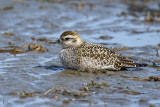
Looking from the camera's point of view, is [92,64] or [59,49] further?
[59,49]

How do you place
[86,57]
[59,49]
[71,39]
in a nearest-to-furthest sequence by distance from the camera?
[86,57] → [71,39] → [59,49]

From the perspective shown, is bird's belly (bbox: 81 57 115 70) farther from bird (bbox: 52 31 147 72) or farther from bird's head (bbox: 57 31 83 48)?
bird's head (bbox: 57 31 83 48)

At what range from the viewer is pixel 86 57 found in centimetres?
1088

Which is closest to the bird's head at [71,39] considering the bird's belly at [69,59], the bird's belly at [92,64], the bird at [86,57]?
the bird at [86,57]

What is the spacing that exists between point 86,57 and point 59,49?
3.52 metres

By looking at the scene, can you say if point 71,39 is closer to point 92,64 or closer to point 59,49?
point 92,64

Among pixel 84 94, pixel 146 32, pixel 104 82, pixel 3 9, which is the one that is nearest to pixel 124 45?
pixel 146 32

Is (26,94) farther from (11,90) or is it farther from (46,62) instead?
(46,62)

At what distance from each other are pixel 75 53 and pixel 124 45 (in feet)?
15.1

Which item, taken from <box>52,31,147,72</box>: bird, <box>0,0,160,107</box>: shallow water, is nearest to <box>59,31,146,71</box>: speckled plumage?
<box>52,31,147,72</box>: bird

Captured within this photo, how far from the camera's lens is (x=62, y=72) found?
11.0m

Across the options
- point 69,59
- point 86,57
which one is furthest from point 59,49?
point 86,57

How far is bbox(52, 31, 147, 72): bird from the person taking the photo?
428 inches

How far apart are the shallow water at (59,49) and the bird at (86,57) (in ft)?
0.69
